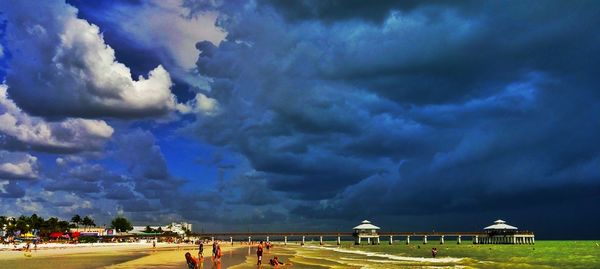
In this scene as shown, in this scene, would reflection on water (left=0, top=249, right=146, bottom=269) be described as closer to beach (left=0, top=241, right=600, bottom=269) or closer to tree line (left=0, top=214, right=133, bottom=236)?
beach (left=0, top=241, right=600, bottom=269)

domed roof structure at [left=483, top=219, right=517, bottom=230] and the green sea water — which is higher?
domed roof structure at [left=483, top=219, right=517, bottom=230]

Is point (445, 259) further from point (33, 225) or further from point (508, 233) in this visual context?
point (33, 225)

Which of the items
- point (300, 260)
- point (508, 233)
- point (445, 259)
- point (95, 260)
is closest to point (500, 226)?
point (508, 233)

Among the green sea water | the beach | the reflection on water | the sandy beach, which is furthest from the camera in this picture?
the green sea water

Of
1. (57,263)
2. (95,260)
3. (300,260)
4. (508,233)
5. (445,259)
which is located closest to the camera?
(57,263)

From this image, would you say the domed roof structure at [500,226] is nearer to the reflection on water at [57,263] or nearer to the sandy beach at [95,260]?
the sandy beach at [95,260]

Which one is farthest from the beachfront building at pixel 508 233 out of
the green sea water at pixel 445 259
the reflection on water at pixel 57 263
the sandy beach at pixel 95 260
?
the reflection on water at pixel 57 263

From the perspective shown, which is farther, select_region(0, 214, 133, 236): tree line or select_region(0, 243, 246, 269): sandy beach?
select_region(0, 214, 133, 236): tree line

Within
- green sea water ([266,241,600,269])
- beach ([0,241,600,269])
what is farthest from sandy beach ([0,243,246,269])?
green sea water ([266,241,600,269])

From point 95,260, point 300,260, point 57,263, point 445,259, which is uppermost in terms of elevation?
point 57,263

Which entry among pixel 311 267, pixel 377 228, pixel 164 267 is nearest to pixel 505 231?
pixel 377 228

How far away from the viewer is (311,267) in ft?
136

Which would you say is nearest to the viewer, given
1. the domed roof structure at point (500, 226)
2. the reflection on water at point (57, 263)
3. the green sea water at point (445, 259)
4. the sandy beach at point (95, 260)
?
the reflection on water at point (57, 263)

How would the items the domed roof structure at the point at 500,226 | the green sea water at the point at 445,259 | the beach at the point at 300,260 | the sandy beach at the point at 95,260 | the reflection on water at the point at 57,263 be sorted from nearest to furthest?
the reflection on water at the point at 57,263 < the sandy beach at the point at 95,260 < the beach at the point at 300,260 < the green sea water at the point at 445,259 < the domed roof structure at the point at 500,226
